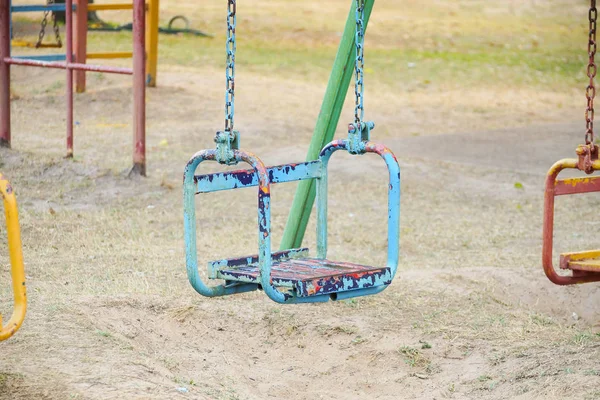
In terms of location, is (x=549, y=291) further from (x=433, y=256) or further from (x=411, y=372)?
(x=411, y=372)

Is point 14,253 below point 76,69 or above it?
below

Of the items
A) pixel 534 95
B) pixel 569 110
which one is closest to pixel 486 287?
pixel 569 110

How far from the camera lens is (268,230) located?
342 cm

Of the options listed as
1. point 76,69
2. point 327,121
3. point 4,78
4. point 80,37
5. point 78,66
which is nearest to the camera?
point 327,121

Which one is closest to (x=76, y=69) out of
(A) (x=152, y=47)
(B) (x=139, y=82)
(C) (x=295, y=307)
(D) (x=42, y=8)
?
(B) (x=139, y=82)

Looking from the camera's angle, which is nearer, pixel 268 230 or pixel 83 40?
pixel 268 230

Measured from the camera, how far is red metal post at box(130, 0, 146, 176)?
7203 millimetres

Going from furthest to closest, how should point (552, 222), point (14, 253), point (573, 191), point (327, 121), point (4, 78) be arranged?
point (4, 78), point (327, 121), point (573, 191), point (552, 222), point (14, 253)

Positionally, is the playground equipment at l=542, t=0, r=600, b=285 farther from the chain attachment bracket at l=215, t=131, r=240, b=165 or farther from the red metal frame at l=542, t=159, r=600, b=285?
the chain attachment bracket at l=215, t=131, r=240, b=165

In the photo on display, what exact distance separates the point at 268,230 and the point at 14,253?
0.90 m

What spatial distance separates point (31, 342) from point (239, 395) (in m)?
0.85

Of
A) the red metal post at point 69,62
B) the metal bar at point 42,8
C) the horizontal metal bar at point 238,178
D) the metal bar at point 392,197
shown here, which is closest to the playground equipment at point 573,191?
the metal bar at point 392,197

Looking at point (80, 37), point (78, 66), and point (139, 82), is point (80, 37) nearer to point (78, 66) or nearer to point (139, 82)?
point (78, 66)

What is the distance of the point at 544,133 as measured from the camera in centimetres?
1019
